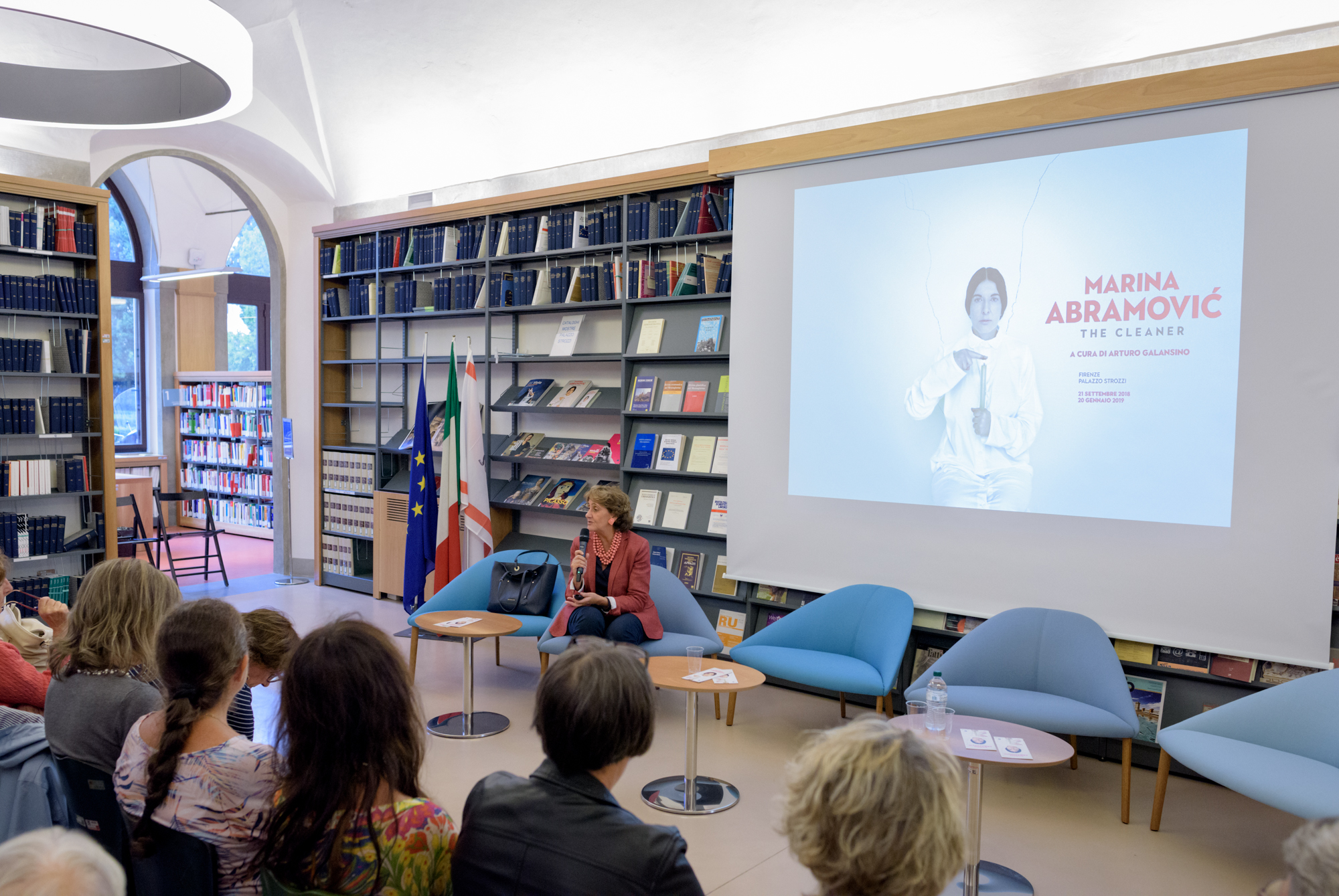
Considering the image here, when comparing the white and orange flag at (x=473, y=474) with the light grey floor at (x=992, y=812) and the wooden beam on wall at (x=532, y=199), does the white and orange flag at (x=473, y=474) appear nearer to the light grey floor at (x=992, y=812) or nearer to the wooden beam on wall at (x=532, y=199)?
the wooden beam on wall at (x=532, y=199)

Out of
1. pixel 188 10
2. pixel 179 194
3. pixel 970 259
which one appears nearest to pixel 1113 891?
pixel 970 259

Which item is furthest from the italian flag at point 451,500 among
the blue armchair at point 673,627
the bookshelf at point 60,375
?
the bookshelf at point 60,375

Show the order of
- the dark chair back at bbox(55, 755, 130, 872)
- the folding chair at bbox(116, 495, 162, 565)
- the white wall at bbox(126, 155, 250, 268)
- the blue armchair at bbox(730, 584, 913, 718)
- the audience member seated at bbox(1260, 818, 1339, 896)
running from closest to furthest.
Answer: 1. the audience member seated at bbox(1260, 818, 1339, 896)
2. the dark chair back at bbox(55, 755, 130, 872)
3. the blue armchair at bbox(730, 584, 913, 718)
4. the folding chair at bbox(116, 495, 162, 565)
5. the white wall at bbox(126, 155, 250, 268)

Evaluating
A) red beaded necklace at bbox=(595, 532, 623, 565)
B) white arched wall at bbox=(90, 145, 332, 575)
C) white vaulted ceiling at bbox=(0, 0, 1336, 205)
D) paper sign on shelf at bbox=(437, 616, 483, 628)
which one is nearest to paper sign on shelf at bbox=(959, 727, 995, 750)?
red beaded necklace at bbox=(595, 532, 623, 565)

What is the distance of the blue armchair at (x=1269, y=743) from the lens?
289 cm

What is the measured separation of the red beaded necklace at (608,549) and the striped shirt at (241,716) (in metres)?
2.18

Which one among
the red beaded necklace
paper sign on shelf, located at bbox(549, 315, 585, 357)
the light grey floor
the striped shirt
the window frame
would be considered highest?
the window frame

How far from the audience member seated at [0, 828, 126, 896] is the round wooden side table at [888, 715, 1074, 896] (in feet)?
6.99

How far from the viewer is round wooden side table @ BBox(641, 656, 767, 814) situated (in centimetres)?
351

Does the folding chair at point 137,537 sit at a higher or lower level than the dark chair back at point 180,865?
lower

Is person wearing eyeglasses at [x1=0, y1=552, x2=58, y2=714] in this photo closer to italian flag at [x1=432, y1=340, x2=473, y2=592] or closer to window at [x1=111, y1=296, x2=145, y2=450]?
italian flag at [x1=432, y1=340, x2=473, y2=592]

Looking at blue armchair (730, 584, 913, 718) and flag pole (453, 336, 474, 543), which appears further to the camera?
flag pole (453, 336, 474, 543)

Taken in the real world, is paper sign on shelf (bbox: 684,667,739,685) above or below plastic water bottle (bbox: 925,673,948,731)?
below

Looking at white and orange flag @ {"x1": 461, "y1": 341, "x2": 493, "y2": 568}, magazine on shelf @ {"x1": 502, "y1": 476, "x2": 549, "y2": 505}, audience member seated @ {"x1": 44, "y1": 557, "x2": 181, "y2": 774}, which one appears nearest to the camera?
audience member seated @ {"x1": 44, "y1": 557, "x2": 181, "y2": 774}
